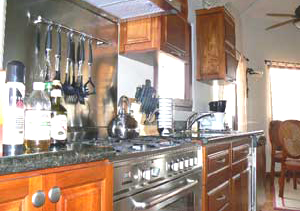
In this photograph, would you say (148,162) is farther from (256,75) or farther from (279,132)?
(256,75)

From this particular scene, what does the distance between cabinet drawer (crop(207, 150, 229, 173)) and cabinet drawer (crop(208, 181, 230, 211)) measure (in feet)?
0.45

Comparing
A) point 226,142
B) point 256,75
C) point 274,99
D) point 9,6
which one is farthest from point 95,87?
point 274,99

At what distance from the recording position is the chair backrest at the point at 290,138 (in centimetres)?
425

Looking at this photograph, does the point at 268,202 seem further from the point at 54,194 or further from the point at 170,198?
the point at 54,194

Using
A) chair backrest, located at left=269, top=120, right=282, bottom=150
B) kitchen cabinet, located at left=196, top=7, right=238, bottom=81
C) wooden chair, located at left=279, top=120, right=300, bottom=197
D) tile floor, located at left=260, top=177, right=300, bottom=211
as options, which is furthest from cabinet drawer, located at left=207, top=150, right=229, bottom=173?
chair backrest, located at left=269, top=120, right=282, bottom=150

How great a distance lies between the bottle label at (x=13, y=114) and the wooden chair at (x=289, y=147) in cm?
382

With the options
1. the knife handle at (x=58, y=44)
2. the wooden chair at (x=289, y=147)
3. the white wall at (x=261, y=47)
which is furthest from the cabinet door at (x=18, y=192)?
the white wall at (x=261, y=47)

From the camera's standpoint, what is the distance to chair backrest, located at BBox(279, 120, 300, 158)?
425cm

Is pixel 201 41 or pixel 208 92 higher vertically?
pixel 201 41

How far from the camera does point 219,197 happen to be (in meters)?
2.11

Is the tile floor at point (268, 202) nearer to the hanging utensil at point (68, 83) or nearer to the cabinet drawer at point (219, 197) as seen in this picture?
the cabinet drawer at point (219, 197)

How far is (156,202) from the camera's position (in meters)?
1.29

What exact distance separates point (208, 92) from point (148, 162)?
2886 millimetres

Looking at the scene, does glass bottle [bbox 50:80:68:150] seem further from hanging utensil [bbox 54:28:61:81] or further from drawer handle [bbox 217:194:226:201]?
drawer handle [bbox 217:194:226:201]
